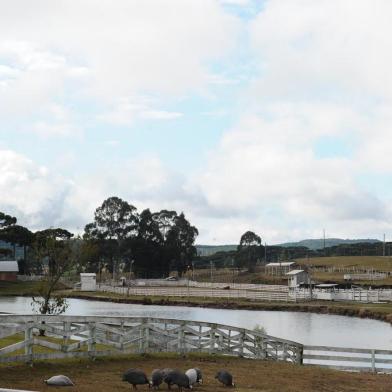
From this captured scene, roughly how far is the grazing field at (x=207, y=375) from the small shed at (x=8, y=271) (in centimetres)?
11618

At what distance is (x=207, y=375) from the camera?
19.9 metres

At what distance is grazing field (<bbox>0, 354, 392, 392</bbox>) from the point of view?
16922 mm

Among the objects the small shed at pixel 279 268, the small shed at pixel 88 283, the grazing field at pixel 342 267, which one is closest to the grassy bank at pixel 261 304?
the small shed at pixel 88 283

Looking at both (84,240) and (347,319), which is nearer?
(84,240)

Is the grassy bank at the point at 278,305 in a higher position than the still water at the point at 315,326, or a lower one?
higher

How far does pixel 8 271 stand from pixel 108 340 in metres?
120

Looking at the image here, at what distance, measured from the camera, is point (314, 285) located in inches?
4643

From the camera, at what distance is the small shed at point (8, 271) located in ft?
444

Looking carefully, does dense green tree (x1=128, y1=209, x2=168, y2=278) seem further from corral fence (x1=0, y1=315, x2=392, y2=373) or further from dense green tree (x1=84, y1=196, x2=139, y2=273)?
corral fence (x1=0, y1=315, x2=392, y2=373)

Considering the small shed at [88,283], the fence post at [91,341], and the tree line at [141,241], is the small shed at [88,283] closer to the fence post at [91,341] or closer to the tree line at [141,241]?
the tree line at [141,241]

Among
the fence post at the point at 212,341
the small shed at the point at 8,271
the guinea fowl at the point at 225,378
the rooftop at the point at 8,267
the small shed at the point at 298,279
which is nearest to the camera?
the guinea fowl at the point at 225,378

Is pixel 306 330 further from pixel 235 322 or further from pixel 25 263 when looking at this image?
pixel 25 263

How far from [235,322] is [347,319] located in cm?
1300

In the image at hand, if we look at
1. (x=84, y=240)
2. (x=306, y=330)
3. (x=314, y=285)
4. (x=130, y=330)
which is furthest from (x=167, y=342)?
(x=314, y=285)
